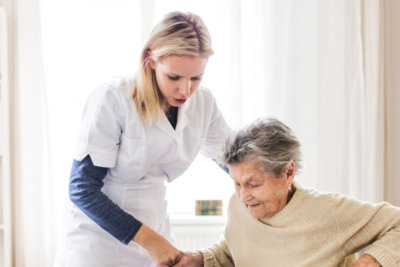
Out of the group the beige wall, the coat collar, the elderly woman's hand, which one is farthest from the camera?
the beige wall

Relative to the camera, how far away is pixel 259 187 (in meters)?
1.47

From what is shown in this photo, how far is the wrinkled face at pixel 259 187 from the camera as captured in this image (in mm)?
1445

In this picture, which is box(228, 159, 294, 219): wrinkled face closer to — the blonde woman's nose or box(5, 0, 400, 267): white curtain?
the blonde woman's nose

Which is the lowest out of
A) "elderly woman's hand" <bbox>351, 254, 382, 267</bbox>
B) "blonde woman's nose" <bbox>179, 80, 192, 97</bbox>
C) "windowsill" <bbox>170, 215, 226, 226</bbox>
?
"windowsill" <bbox>170, 215, 226, 226</bbox>

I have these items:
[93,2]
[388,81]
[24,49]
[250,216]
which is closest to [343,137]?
[388,81]

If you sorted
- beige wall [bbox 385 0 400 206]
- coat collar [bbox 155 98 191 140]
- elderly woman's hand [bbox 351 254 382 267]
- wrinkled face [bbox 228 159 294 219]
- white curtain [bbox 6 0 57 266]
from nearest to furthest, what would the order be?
elderly woman's hand [bbox 351 254 382 267] < wrinkled face [bbox 228 159 294 219] < coat collar [bbox 155 98 191 140] < white curtain [bbox 6 0 57 266] < beige wall [bbox 385 0 400 206]

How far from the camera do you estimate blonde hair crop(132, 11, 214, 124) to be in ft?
4.69

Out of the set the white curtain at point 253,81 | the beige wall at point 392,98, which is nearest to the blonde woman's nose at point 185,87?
the white curtain at point 253,81

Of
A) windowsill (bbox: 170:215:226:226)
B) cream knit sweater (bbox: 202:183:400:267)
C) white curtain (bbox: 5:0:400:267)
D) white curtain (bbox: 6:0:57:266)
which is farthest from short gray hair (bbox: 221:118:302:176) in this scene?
white curtain (bbox: 6:0:57:266)

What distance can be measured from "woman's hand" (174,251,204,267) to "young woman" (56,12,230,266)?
25mm

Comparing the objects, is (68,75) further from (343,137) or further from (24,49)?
(343,137)

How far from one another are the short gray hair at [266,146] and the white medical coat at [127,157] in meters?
0.28

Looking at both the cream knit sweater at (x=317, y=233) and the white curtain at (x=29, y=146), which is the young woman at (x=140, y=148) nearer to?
the cream knit sweater at (x=317, y=233)

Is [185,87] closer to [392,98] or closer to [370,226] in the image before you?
[370,226]
